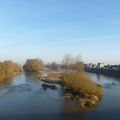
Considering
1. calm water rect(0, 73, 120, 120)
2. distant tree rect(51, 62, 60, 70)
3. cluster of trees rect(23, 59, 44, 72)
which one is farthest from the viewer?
distant tree rect(51, 62, 60, 70)

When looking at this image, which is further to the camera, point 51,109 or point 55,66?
point 55,66

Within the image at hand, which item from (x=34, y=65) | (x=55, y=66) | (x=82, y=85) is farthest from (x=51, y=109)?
(x=55, y=66)

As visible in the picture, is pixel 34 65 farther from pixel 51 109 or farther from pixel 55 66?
pixel 51 109

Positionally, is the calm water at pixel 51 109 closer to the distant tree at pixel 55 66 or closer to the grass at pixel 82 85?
the grass at pixel 82 85

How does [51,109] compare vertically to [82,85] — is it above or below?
below

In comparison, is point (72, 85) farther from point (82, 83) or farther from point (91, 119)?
point (91, 119)

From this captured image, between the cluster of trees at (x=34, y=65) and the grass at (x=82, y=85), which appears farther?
the cluster of trees at (x=34, y=65)

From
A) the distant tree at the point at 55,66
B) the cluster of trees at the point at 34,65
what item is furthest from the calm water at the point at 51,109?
the distant tree at the point at 55,66

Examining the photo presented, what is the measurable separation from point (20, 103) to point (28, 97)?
3502 mm

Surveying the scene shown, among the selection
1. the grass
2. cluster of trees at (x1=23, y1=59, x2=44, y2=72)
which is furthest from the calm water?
cluster of trees at (x1=23, y1=59, x2=44, y2=72)

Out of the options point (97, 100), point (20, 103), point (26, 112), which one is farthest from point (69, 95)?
point (26, 112)

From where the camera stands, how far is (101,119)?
776 inches

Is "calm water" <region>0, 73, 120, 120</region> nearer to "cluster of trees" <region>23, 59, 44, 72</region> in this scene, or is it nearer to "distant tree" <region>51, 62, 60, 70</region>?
"cluster of trees" <region>23, 59, 44, 72</region>

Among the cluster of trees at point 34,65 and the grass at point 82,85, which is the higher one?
the cluster of trees at point 34,65
